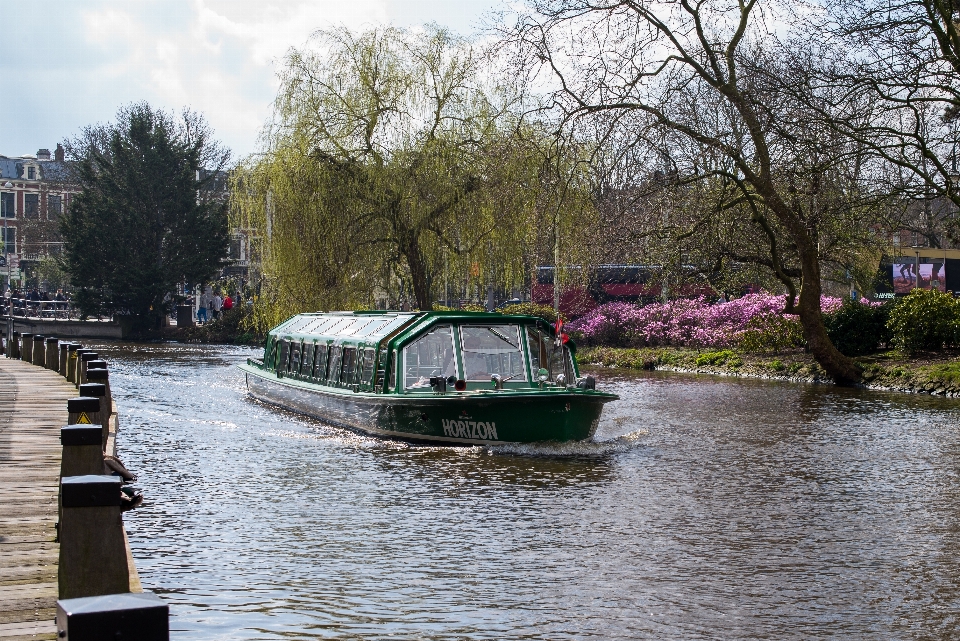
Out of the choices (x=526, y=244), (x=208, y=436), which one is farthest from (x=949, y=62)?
(x=208, y=436)

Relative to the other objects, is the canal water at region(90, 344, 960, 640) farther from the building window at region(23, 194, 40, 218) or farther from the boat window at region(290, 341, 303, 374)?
the building window at region(23, 194, 40, 218)

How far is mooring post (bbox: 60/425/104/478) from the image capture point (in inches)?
341

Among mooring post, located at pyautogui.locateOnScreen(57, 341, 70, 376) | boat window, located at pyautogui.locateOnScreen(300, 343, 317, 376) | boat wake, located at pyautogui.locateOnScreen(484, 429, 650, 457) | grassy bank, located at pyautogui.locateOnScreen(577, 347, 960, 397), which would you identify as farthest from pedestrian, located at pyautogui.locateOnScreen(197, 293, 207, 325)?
boat wake, located at pyautogui.locateOnScreen(484, 429, 650, 457)

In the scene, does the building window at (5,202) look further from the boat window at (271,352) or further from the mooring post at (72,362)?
the mooring post at (72,362)

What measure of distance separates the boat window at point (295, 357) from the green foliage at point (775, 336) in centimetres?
1548

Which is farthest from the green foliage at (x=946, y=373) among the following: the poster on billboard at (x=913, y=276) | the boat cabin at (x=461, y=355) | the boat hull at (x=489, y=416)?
the poster on billboard at (x=913, y=276)

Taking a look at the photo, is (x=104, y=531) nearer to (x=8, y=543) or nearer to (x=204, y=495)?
(x=8, y=543)

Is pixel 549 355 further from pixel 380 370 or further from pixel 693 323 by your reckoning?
pixel 693 323

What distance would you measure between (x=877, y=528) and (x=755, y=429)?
840 cm

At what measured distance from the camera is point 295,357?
25.9 m

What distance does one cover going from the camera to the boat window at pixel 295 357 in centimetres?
2573

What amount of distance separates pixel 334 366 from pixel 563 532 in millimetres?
11501

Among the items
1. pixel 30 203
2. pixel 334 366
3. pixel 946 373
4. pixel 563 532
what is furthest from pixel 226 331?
pixel 30 203

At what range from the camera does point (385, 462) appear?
676 inches
